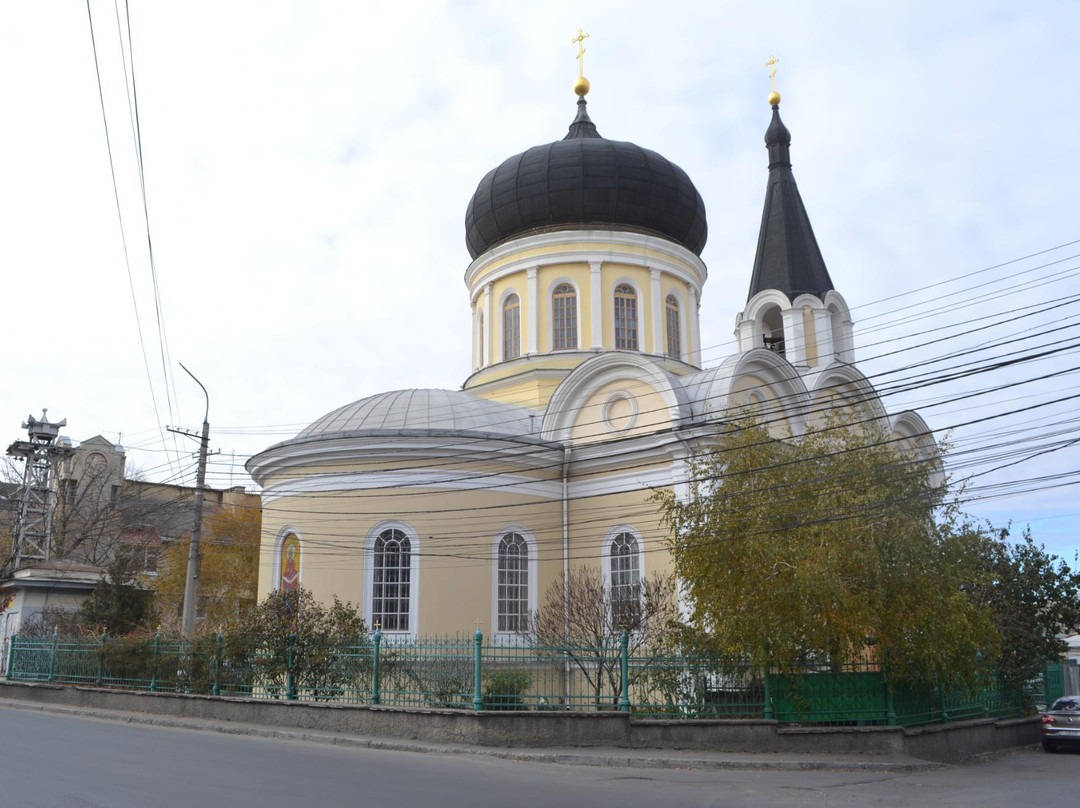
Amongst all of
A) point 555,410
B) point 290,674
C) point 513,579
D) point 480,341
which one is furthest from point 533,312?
→ point 290,674

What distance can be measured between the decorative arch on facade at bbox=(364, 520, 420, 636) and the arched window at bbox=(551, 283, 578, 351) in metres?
6.58

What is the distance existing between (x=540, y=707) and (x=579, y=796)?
12.4ft

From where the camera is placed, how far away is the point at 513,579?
17922 mm

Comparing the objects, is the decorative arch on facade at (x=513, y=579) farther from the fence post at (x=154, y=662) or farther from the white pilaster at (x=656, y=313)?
the white pilaster at (x=656, y=313)

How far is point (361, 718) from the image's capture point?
39.3 ft

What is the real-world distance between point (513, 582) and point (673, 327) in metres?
7.97

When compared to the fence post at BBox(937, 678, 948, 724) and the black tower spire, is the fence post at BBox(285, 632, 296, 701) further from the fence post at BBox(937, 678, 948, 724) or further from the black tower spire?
the black tower spire

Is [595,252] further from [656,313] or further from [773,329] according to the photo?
[773,329]

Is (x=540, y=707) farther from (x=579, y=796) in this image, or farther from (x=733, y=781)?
(x=579, y=796)

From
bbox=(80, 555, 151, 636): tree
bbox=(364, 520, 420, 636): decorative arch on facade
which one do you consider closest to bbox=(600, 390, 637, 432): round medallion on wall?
bbox=(364, 520, 420, 636): decorative arch on facade

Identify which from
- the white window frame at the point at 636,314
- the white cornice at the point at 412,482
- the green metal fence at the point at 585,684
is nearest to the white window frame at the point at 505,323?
the white window frame at the point at 636,314

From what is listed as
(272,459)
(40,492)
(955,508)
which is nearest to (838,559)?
(955,508)

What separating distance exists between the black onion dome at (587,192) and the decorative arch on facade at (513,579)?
25.4ft

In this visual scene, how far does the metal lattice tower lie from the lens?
29844 mm
